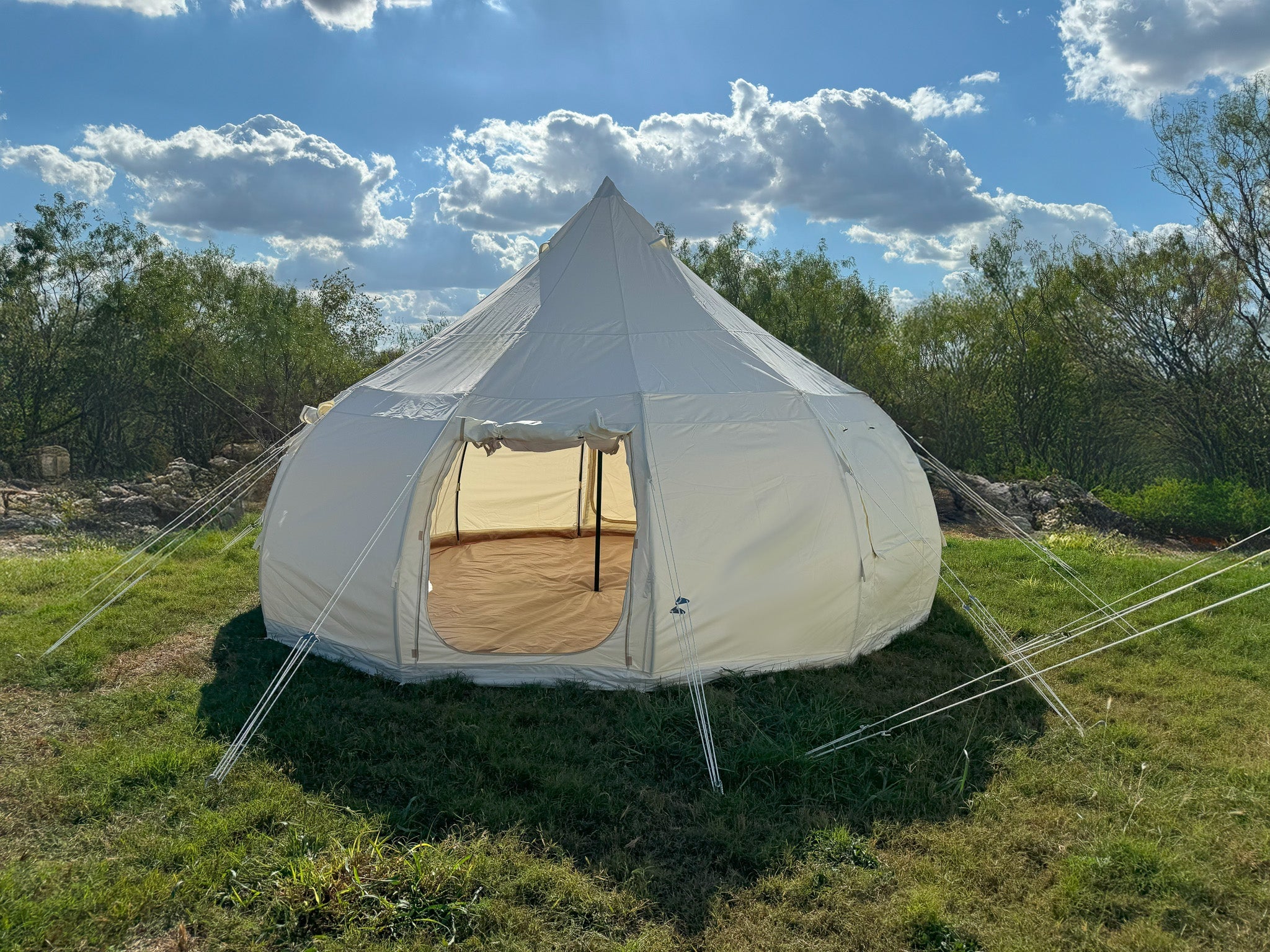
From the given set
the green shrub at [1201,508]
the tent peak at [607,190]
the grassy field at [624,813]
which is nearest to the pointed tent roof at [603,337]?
the tent peak at [607,190]

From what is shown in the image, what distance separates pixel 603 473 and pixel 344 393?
418cm

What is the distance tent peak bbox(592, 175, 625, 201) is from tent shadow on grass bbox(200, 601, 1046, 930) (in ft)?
13.8

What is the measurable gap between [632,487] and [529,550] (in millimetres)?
3841

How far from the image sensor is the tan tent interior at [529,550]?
22.1 feet

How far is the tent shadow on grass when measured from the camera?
402 centimetres

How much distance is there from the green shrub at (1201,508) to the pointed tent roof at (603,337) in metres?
7.28

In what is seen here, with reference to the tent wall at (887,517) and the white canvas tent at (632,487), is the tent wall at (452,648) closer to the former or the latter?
the white canvas tent at (632,487)

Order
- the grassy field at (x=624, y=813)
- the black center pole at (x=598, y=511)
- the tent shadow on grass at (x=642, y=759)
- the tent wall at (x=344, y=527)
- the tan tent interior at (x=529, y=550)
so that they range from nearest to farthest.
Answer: the grassy field at (x=624, y=813) < the tent shadow on grass at (x=642, y=759) < the tent wall at (x=344, y=527) < the tan tent interior at (x=529, y=550) < the black center pole at (x=598, y=511)

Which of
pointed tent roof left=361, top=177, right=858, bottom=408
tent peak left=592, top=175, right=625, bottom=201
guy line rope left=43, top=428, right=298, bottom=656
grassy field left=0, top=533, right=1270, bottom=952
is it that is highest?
tent peak left=592, top=175, right=625, bottom=201

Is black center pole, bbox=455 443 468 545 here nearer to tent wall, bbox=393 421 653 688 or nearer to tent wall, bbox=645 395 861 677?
tent wall, bbox=393 421 653 688

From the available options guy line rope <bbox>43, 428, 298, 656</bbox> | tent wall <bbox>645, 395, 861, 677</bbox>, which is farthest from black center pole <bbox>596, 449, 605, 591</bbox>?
guy line rope <bbox>43, 428, 298, 656</bbox>

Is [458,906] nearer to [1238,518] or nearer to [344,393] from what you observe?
[344,393]

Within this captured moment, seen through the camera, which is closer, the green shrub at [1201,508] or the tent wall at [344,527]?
the tent wall at [344,527]

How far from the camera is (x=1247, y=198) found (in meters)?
12.1
